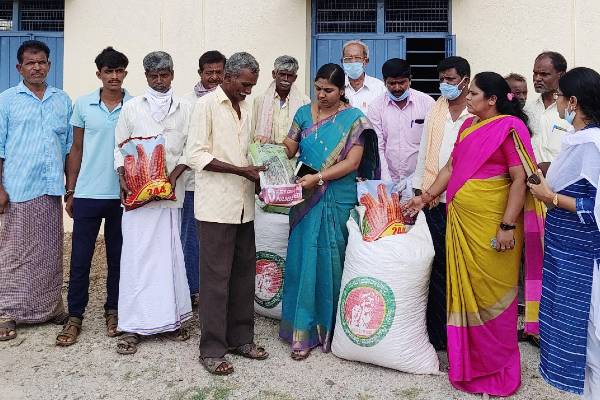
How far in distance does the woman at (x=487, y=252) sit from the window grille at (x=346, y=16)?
355cm

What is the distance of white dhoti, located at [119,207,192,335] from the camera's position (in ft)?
12.4

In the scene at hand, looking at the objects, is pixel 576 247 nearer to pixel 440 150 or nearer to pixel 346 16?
pixel 440 150

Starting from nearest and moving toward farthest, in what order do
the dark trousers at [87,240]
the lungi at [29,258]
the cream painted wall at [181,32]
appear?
the dark trousers at [87,240], the lungi at [29,258], the cream painted wall at [181,32]

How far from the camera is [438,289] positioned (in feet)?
12.2

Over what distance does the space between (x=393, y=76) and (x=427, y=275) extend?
1.48 metres

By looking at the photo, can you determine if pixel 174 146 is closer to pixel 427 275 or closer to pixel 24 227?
pixel 24 227

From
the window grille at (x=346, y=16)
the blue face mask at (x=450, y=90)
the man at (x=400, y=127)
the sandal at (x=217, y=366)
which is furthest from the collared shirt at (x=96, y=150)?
the window grille at (x=346, y=16)

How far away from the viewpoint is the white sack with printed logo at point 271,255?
167 inches

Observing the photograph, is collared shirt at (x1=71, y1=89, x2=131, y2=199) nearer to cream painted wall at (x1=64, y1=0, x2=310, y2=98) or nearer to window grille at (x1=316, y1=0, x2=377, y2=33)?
cream painted wall at (x1=64, y1=0, x2=310, y2=98)

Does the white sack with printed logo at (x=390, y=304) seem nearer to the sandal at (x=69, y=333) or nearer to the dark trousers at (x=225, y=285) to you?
the dark trousers at (x=225, y=285)

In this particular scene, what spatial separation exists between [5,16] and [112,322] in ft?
16.0

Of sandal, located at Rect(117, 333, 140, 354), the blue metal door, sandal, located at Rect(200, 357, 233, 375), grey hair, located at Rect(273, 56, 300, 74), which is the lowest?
sandal, located at Rect(200, 357, 233, 375)

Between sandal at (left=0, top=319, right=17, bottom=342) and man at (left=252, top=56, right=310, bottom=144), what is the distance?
89.8 inches

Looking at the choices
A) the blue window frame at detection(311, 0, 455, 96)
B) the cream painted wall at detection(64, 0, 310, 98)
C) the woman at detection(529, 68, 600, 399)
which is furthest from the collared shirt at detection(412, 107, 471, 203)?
the cream painted wall at detection(64, 0, 310, 98)
